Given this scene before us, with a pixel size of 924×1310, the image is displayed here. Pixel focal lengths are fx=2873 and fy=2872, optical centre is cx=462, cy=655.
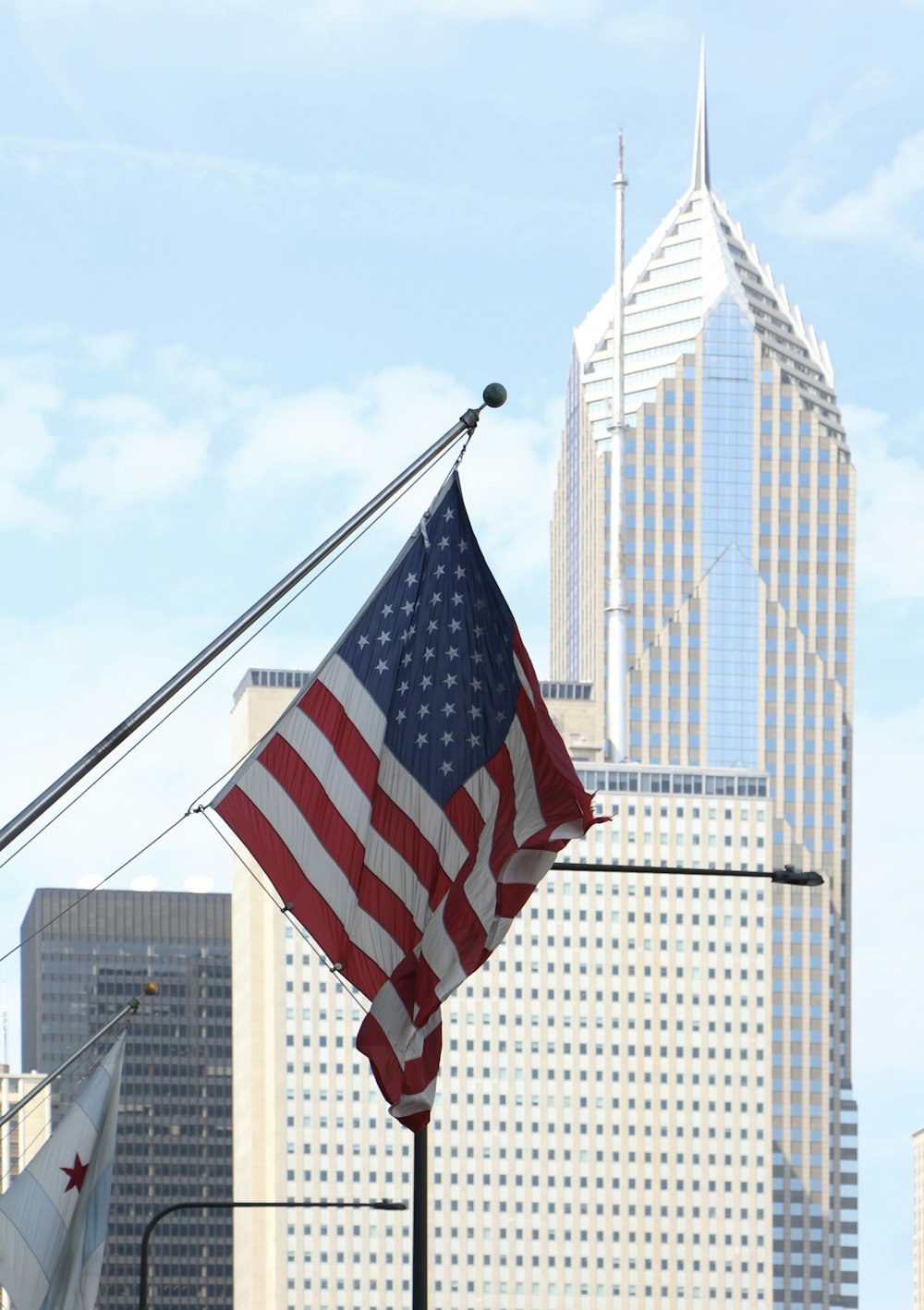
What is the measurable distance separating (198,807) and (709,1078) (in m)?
176

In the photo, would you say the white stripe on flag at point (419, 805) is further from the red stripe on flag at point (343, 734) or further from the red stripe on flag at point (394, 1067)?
the red stripe on flag at point (394, 1067)

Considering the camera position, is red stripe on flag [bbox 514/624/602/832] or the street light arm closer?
red stripe on flag [bbox 514/624/602/832]

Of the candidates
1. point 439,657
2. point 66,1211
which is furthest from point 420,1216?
point 66,1211

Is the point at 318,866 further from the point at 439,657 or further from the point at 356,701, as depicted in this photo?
the point at 439,657

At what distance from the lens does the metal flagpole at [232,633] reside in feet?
59.0

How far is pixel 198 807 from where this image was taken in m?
19.8

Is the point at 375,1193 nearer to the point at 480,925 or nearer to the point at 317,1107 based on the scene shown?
the point at 317,1107

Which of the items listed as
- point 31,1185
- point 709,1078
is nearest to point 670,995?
point 709,1078

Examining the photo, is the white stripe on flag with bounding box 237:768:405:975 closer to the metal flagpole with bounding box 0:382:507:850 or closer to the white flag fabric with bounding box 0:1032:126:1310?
the metal flagpole with bounding box 0:382:507:850

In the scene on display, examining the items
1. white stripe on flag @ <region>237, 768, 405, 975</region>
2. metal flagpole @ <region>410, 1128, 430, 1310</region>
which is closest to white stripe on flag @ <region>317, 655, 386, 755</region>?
white stripe on flag @ <region>237, 768, 405, 975</region>

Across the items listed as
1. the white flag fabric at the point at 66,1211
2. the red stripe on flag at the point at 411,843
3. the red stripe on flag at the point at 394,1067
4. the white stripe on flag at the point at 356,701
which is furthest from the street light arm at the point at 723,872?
the white flag fabric at the point at 66,1211

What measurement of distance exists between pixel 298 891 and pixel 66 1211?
966cm

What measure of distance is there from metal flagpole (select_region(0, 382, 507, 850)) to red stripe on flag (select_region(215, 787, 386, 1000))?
4.48ft

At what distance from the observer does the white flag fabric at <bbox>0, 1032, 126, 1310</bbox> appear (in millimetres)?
28203
